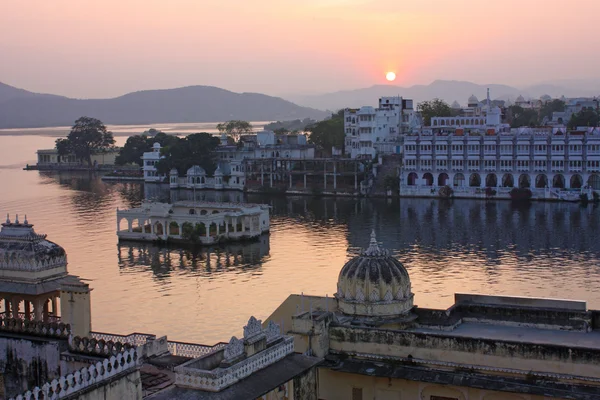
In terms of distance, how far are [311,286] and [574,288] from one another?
1239 cm

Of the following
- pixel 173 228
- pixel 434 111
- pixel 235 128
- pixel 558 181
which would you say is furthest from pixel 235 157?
pixel 173 228

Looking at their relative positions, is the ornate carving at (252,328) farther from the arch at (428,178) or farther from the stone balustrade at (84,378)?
the arch at (428,178)

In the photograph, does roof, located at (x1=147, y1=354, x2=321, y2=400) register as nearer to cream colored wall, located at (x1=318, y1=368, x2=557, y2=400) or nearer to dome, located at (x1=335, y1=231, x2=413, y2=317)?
cream colored wall, located at (x1=318, y1=368, x2=557, y2=400)

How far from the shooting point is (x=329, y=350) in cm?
2031

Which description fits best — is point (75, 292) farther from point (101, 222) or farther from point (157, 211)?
point (101, 222)

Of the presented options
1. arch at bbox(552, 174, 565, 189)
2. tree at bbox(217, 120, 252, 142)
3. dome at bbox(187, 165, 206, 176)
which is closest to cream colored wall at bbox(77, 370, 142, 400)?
arch at bbox(552, 174, 565, 189)

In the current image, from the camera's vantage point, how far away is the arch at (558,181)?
8231 centimetres

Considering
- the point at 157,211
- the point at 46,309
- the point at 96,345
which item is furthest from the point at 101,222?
the point at 96,345

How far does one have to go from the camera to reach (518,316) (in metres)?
22.0

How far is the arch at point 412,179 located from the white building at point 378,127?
7.55 metres

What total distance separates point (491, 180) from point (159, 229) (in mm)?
38511

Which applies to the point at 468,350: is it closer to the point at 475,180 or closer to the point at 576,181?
the point at 576,181

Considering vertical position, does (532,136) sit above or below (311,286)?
above

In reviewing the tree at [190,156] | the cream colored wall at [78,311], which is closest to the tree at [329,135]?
the tree at [190,156]
